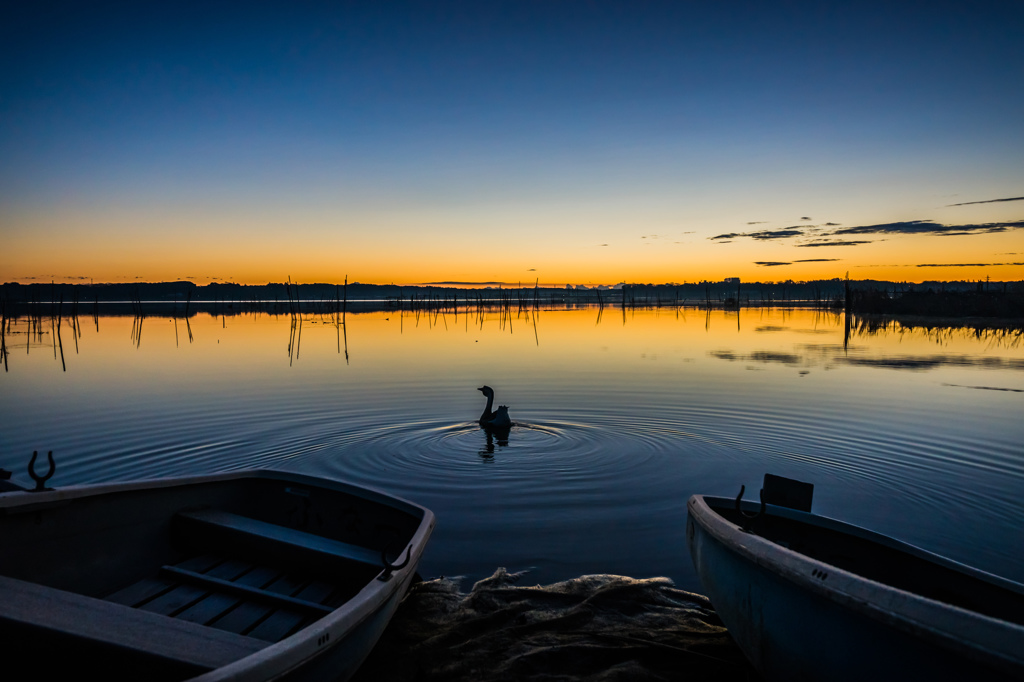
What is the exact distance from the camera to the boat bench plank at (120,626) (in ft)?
10.5

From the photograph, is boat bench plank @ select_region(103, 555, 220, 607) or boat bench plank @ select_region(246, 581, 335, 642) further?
boat bench plank @ select_region(103, 555, 220, 607)

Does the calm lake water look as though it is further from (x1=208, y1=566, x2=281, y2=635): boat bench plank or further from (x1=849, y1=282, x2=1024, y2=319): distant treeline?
(x1=849, y1=282, x2=1024, y2=319): distant treeline

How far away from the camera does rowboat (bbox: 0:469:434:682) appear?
317 cm

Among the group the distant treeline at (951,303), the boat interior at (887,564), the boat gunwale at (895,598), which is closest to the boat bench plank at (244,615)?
the boat gunwale at (895,598)

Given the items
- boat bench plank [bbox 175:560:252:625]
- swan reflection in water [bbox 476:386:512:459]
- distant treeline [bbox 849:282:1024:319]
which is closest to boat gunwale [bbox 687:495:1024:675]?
boat bench plank [bbox 175:560:252:625]

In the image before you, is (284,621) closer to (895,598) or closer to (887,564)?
(895,598)

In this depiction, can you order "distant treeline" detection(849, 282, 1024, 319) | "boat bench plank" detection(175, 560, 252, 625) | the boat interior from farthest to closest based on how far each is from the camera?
"distant treeline" detection(849, 282, 1024, 319) → "boat bench plank" detection(175, 560, 252, 625) → the boat interior

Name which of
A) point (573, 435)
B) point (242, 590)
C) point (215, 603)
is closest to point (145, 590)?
point (215, 603)

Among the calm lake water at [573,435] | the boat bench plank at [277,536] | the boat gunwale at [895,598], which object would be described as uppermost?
the boat gunwale at [895,598]

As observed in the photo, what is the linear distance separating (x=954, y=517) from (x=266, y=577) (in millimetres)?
8481

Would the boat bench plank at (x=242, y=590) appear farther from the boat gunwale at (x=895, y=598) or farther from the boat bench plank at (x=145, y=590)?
the boat gunwale at (x=895, y=598)

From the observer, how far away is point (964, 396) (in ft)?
49.8

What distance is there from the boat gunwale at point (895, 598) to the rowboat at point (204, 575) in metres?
2.59

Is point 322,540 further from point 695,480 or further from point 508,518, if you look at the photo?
point 695,480
